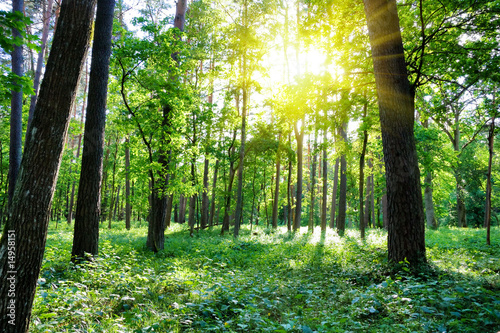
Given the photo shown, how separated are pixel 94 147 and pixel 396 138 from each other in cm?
826

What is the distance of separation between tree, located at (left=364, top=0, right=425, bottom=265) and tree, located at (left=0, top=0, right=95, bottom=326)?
6514 millimetres

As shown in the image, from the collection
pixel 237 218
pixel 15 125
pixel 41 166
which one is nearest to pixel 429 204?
pixel 237 218

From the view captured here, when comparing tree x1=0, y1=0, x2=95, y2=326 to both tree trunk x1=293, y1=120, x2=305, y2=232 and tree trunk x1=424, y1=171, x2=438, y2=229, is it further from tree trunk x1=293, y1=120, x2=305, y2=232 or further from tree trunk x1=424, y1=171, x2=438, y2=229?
tree trunk x1=424, y1=171, x2=438, y2=229

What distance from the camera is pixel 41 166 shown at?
3223mm

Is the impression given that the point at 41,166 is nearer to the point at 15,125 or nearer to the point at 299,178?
the point at 15,125

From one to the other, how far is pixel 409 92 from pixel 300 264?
6092 mm

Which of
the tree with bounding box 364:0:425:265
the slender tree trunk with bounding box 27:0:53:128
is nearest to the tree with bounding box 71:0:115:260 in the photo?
the tree with bounding box 364:0:425:265

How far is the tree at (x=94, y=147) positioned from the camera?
731 centimetres

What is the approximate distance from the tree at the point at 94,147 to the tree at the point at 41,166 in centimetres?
440

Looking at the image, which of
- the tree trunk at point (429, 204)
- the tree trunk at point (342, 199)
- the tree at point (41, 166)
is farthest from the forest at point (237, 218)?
the tree trunk at point (429, 204)

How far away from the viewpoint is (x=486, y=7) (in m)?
7.48

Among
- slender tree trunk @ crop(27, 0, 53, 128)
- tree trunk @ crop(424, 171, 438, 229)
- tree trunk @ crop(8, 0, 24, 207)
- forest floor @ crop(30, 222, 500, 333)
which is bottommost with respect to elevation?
forest floor @ crop(30, 222, 500, 333)

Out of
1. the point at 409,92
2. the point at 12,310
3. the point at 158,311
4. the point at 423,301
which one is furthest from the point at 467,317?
the point at 12,310

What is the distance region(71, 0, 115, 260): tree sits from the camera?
7.31 metres
